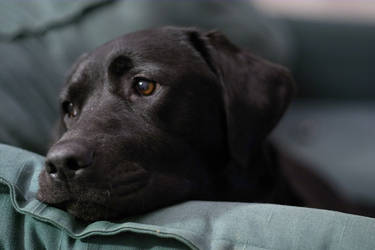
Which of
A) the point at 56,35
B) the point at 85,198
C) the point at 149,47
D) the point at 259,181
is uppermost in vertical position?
the point at 149,47

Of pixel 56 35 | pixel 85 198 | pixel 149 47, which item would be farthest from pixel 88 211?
pixel 56 35

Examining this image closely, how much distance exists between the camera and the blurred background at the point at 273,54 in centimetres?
216

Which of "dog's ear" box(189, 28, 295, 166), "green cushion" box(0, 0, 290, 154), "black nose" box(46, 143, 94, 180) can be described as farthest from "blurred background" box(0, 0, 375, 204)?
"dog's ear" box(189, 28, 295, 166)

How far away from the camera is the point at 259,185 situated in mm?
1836

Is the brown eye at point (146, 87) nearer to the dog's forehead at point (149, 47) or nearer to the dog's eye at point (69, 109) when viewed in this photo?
the dog's forehead at point (149, 47)

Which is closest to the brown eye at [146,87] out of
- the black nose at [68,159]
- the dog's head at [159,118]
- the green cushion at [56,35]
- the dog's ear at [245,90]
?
the dog's head at [159,118]

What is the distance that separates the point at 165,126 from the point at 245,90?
0.31m

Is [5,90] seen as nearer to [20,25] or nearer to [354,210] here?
[20,25]

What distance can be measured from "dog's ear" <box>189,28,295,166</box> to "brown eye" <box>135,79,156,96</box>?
0.80 ft

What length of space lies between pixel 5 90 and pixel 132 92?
0.66 meters

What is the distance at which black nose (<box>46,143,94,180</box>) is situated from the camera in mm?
1204

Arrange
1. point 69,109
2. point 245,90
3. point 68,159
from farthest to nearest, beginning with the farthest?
point 69,109 → point 245,90 → point 68,159

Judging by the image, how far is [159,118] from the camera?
60.4 inches

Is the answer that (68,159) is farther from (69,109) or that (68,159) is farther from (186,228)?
(69,109)
